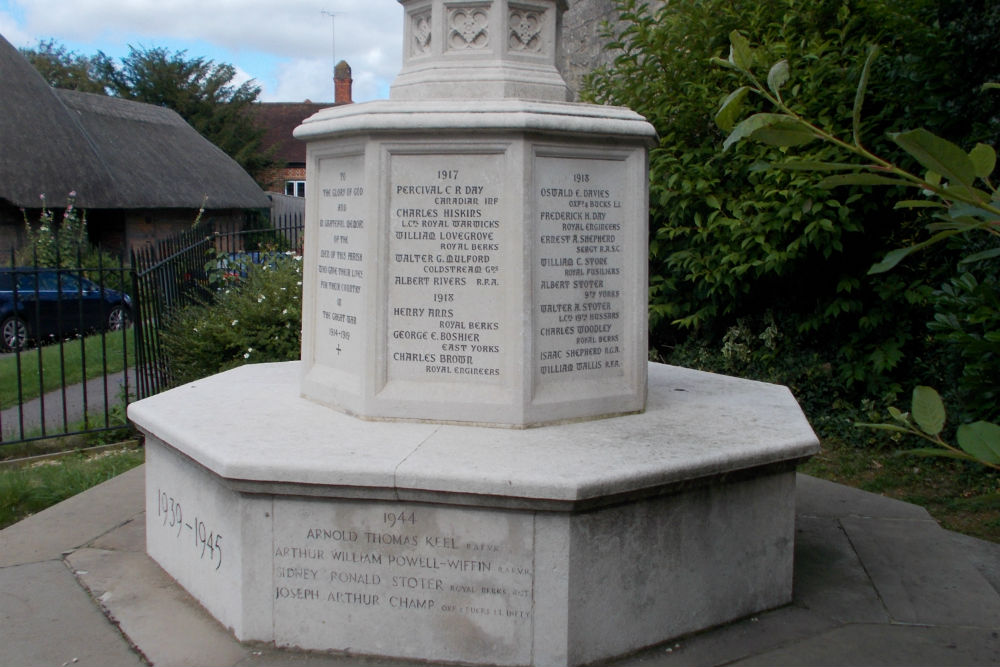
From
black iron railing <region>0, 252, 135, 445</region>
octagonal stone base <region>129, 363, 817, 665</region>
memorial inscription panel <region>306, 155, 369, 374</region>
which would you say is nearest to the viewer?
octagonal stone base <region>129, 363, 817, 665</region>

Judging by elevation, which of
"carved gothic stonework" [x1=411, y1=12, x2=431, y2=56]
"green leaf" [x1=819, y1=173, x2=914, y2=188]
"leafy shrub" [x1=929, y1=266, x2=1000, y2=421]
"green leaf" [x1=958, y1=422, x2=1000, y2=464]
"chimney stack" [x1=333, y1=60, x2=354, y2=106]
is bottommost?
"leafy shrub" [x1=929, y1=266, x2=1000, y2=421]

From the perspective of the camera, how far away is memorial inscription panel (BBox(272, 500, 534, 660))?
10.3ft

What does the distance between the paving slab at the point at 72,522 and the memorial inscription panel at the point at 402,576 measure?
1546 mm

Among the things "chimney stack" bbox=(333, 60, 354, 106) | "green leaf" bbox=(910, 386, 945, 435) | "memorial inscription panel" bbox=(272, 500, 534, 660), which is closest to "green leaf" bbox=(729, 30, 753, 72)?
"green leaf" bbox=(910, 386, 945, 435)

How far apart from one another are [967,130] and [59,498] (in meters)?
6.10

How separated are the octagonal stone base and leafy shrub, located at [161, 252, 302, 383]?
4302 millimetres

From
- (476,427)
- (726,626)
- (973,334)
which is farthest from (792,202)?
(726,626)

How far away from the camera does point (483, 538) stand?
10.3 feet

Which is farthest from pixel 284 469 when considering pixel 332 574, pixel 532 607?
pixel 532 607

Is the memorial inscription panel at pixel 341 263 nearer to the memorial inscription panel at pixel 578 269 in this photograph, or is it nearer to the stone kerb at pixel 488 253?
the stone kerb at pixel 488 253

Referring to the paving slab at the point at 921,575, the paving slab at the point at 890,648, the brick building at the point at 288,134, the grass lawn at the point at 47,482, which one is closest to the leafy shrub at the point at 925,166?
the paving slab at the point at 890,648

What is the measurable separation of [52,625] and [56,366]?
965 centimetres

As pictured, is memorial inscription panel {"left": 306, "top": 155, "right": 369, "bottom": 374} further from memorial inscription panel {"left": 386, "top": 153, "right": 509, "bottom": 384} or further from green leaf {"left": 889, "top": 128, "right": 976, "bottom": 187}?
green leaf {"left": 889, "top": 128, "right": 976, "bottom": 187}

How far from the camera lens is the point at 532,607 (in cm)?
312
